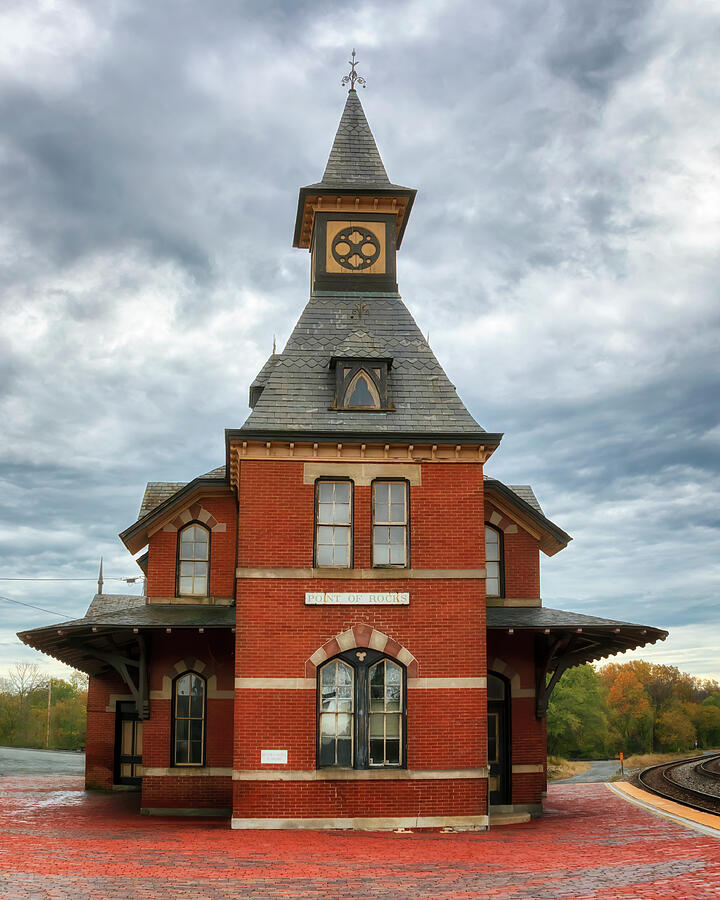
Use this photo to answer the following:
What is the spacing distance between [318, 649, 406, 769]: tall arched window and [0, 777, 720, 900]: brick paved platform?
1390 millimetres

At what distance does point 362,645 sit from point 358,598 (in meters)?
0.86

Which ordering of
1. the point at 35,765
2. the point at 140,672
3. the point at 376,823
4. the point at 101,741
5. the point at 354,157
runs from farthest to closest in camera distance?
the point at 35,765
the point at 101,741
the point at 354,157
the point at 140,672
the point at 376,823

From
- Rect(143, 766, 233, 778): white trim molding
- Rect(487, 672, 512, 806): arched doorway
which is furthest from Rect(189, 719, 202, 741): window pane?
Rect(487, 672, 512, 806): arched doorway

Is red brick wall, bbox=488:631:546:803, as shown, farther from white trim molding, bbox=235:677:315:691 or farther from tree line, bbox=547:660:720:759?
tree line, bbox=547:660:720:759

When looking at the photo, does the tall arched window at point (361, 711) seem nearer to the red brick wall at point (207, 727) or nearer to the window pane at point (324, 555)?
the window pane at point (324, 555)

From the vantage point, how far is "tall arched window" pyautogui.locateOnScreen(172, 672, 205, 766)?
21.0 meters

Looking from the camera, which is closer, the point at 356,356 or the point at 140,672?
the point at 356,356

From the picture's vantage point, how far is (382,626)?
57.9 feet

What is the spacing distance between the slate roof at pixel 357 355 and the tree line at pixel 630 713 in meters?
40.4

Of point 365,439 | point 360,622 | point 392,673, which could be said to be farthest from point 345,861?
point 365,439

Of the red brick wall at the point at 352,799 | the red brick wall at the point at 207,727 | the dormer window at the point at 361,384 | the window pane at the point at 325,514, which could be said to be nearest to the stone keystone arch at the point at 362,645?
the red brick wall at the point at 352,799

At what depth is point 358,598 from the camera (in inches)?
697

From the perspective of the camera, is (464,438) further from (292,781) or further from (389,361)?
(292,781)

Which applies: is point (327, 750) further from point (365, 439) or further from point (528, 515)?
point (528, 515)
